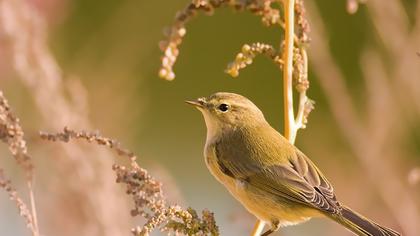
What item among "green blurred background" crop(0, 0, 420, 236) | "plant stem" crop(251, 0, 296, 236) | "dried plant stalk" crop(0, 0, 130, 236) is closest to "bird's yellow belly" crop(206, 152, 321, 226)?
"dried plant stalk" crop(0, 0, 130, 236)

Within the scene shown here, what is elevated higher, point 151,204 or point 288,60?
point 288,60

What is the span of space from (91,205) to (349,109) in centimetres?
111

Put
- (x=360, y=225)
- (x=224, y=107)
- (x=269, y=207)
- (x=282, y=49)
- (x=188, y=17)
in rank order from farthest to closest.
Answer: (x=224, y=107), (x=269, y=207), (x=360, y=225), (x=282, y=49), (x=188, y=17)

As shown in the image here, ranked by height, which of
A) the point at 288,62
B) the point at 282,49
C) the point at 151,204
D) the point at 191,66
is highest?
the point at 191,66

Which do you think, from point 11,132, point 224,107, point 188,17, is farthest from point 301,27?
point 224,107

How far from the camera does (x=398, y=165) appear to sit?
404cm

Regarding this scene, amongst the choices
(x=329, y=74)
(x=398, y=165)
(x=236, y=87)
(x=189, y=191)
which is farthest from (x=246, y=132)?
(x=236, y=87)

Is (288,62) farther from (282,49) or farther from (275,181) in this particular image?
(275,181)

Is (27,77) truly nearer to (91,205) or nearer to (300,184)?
(91,205)

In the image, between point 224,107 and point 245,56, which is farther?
point 224,107

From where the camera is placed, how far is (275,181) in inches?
133

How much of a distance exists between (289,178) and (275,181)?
55mm

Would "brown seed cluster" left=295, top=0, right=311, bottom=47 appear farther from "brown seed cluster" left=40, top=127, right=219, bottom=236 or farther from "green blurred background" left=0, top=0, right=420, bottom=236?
"green blurred background" left=0, top=0, right=420, bottom=236

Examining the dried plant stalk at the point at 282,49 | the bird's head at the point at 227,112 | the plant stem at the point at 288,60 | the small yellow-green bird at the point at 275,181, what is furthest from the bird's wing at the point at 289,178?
the plant stem at the point at 288,60
